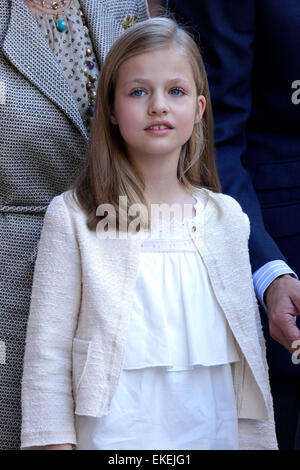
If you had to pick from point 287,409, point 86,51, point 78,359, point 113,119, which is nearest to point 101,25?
point 86,51

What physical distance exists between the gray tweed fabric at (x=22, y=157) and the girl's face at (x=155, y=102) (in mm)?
187

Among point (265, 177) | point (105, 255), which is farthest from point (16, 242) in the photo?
point (265, 177)

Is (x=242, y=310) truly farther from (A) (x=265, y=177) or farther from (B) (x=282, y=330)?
(A) (x=265, y=177)

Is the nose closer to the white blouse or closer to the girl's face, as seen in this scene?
the girl's face

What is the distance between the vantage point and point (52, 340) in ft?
5.11

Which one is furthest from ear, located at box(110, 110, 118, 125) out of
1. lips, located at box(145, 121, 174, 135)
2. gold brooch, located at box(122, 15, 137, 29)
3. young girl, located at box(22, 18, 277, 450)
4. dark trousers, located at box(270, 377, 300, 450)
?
A: dark trousers, located at box(270, 377, 300, 450)

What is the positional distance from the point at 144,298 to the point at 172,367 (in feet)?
0.43

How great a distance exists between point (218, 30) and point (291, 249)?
538 mm

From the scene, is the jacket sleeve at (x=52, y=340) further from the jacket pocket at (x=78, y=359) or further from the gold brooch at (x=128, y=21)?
the gold brooch at (x=128, y=21)

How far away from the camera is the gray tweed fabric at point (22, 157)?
180 cm

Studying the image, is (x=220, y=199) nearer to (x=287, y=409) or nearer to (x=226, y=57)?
(x=226, y=57)

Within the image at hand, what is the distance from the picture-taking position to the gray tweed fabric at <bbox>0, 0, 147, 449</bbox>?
180cm

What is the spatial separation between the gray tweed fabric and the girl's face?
187mm

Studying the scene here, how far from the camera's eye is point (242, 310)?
5.42 feet
